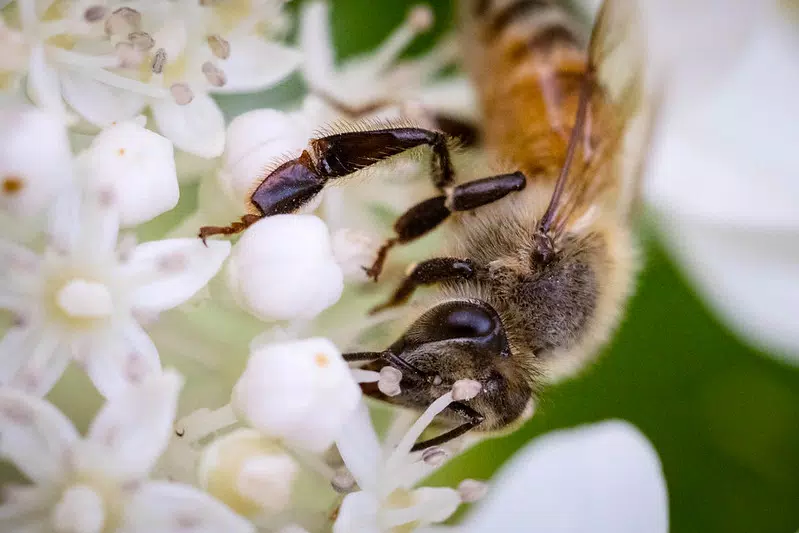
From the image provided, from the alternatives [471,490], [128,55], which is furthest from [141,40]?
[471,490]

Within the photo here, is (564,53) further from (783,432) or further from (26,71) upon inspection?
(783,432)

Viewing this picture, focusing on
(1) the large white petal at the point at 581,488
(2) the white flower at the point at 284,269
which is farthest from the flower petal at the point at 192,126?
(1) the large white petal at the point at 581,488

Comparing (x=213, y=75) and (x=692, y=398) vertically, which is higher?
(x=213, y=75)

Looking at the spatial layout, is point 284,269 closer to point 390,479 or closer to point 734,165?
point 390,479

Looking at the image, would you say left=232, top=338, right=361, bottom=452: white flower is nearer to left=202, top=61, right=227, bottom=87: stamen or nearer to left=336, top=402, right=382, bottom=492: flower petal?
left=336, top=402, right=382, bottom=492: flower petal

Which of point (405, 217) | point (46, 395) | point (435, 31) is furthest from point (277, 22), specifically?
point (435, 31)

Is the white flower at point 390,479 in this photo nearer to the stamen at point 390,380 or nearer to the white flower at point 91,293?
the stamen at point 390,380

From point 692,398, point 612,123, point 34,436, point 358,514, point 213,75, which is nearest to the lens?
point 34,436

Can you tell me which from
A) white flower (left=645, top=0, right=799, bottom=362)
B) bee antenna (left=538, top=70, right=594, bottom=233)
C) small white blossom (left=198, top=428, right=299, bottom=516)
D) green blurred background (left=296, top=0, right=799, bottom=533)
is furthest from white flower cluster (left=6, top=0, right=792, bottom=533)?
white flower (left=645, top=0, right=799, bottom=362)
